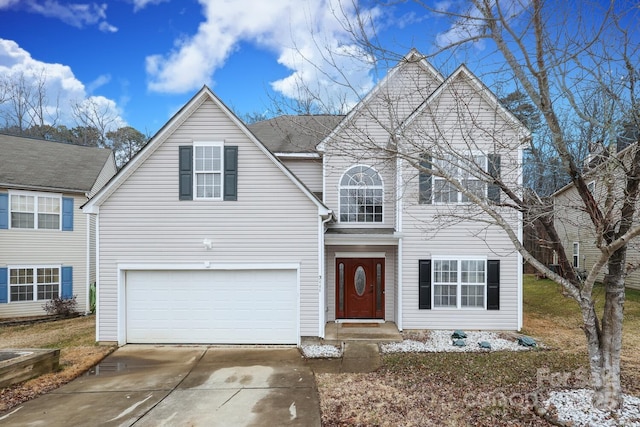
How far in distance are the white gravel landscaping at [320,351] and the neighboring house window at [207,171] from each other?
434cm

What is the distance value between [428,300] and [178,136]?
8.34m

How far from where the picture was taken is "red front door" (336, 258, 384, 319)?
1112cm

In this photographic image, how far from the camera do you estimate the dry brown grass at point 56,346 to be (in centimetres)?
641

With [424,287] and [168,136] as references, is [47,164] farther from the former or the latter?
[424,287]

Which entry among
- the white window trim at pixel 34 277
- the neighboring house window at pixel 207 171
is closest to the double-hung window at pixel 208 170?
the neighboring house window at pixel 207 171

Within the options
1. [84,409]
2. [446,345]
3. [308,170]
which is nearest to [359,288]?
[446,345]

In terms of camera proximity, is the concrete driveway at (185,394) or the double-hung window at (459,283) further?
the double-hung window at (459,283)

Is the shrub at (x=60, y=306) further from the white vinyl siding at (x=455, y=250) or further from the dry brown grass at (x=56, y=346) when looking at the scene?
the white vinyl siding at (x=455, y=250)

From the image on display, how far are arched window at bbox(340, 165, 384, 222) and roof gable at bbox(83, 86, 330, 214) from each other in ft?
6.38

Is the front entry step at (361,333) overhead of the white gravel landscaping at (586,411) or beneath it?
beneath

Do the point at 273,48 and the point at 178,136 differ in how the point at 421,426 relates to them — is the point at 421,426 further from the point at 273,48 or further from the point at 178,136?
the point at 178,136

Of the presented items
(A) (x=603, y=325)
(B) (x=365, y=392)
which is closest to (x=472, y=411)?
(B) (x=365, y=392)

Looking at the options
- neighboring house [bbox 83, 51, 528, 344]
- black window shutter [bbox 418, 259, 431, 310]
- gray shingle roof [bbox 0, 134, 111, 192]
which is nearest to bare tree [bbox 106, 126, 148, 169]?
gray shingle roof [bbox 0, 134, 111, 192]

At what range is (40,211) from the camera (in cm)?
1409
